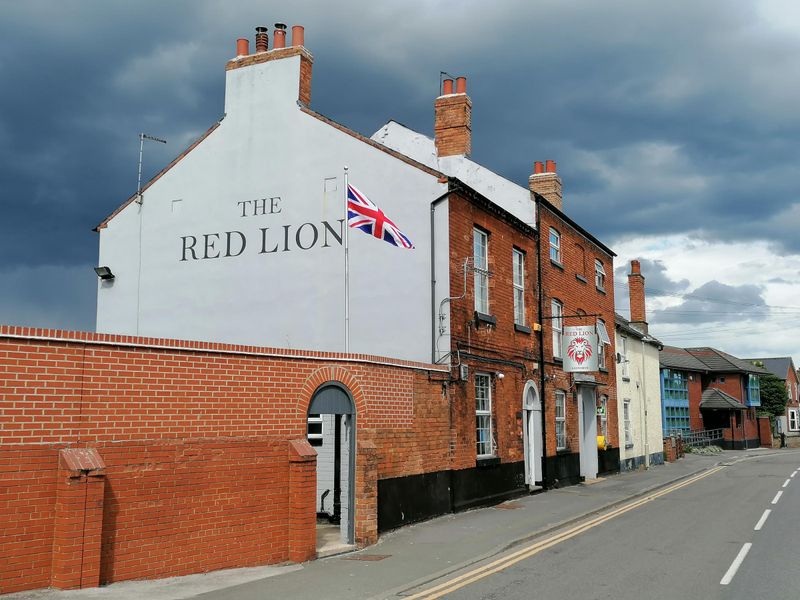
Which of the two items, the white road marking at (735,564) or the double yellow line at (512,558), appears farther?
the white road marking at (735,564)

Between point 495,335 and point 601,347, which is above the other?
point 601,347

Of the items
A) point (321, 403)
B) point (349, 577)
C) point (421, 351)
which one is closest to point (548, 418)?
point (421, 351)

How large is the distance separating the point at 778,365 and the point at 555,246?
6449cm

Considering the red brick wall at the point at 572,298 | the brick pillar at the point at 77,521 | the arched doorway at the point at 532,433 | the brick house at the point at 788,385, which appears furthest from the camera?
the brick house at the point at 788,385

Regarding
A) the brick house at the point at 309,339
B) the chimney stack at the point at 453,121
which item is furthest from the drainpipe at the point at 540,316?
the chimney stack at the point at 453,121

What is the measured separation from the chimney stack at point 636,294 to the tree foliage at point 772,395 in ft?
112

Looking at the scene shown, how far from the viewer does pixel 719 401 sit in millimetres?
56125

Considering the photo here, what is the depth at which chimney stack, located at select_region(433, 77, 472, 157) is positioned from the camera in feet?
69.4

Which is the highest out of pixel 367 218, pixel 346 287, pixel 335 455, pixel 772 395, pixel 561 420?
pixel 367 218

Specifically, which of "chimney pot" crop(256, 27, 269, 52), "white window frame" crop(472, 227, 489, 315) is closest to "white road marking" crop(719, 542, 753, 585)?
"white window frame" crop(472, 227, 489, 315)

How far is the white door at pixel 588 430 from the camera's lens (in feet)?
87.1

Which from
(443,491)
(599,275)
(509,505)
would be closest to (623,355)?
(599,275)

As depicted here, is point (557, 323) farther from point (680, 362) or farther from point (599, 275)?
point (680, 362)

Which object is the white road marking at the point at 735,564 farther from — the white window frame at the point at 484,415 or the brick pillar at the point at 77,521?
the brick pillar at the point at 77,521
